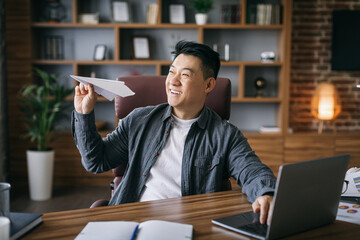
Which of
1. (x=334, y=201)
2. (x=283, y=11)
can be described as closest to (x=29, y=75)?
(x=283, y=11)

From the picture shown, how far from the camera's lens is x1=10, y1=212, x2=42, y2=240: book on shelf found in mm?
970

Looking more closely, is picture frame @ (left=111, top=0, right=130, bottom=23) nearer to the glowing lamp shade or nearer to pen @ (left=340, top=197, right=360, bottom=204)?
the glowing lamp shade

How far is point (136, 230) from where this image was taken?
3.33 ft

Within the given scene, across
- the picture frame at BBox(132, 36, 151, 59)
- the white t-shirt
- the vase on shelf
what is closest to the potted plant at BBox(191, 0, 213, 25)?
the picture frame at BBox(132, 36, 151, 59)

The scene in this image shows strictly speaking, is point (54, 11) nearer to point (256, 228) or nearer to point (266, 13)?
point (266, 13)

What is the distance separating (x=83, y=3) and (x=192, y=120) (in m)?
2.90

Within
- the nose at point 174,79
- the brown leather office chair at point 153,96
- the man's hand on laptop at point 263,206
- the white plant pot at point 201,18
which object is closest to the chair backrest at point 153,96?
the brown leather office chair at point 153,96

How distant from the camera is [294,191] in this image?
955mm

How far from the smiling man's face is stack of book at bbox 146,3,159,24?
2396mm

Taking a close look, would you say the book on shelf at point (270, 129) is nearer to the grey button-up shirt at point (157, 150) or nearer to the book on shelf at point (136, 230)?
the grey button-up shirt at point (157, 150)

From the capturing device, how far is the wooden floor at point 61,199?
3.31 meters

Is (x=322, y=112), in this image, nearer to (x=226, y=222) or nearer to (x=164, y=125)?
(x=164, y=125)

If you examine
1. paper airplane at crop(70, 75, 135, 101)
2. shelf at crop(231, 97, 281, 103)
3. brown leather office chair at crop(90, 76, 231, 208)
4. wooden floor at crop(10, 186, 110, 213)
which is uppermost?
paper airplane at crop(70, 75, 135, 101)

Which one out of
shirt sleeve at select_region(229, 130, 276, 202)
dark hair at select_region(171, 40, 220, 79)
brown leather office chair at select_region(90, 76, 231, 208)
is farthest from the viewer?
brown leather office chair at select_region(90, 76, 231, 208)
